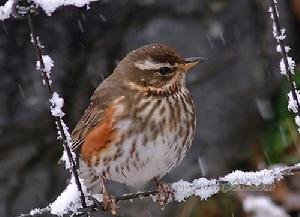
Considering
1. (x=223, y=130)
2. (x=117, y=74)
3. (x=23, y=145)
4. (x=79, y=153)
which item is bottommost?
(x=223, y=130)

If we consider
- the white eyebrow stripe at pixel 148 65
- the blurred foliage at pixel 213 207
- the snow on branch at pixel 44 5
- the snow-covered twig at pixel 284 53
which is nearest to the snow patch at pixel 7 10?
the snow on branch at pixel 44 5

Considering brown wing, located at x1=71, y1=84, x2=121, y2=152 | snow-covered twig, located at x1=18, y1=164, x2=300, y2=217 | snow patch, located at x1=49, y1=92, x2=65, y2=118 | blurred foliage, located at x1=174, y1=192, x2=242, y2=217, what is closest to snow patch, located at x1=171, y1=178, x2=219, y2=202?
snow-covered twig, located at x1=18, y1=164, x2=300, y2=217

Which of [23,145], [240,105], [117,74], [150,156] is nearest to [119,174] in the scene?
[150,156]

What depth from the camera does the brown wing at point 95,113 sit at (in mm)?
2992

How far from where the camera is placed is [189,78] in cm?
468

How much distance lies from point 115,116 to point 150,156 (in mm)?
213

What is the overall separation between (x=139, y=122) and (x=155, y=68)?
0.78 ft

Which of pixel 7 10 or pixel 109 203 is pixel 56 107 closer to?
pixel 7 10

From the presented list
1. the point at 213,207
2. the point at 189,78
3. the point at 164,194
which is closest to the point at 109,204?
the point at 164,194

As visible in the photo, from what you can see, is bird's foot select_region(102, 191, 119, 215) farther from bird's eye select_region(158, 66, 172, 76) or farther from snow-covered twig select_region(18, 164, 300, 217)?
bird's eye select_region(158, 66, 172, 76)

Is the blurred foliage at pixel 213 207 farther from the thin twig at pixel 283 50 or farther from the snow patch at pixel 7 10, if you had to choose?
the snow patch at pixel 7 10

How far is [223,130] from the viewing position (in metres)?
4.81

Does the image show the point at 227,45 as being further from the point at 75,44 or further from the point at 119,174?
the point at 119,174

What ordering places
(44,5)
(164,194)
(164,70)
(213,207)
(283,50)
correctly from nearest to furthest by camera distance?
(283,50) → (44,5) → (164,194) → (164,70) → (213,207)
